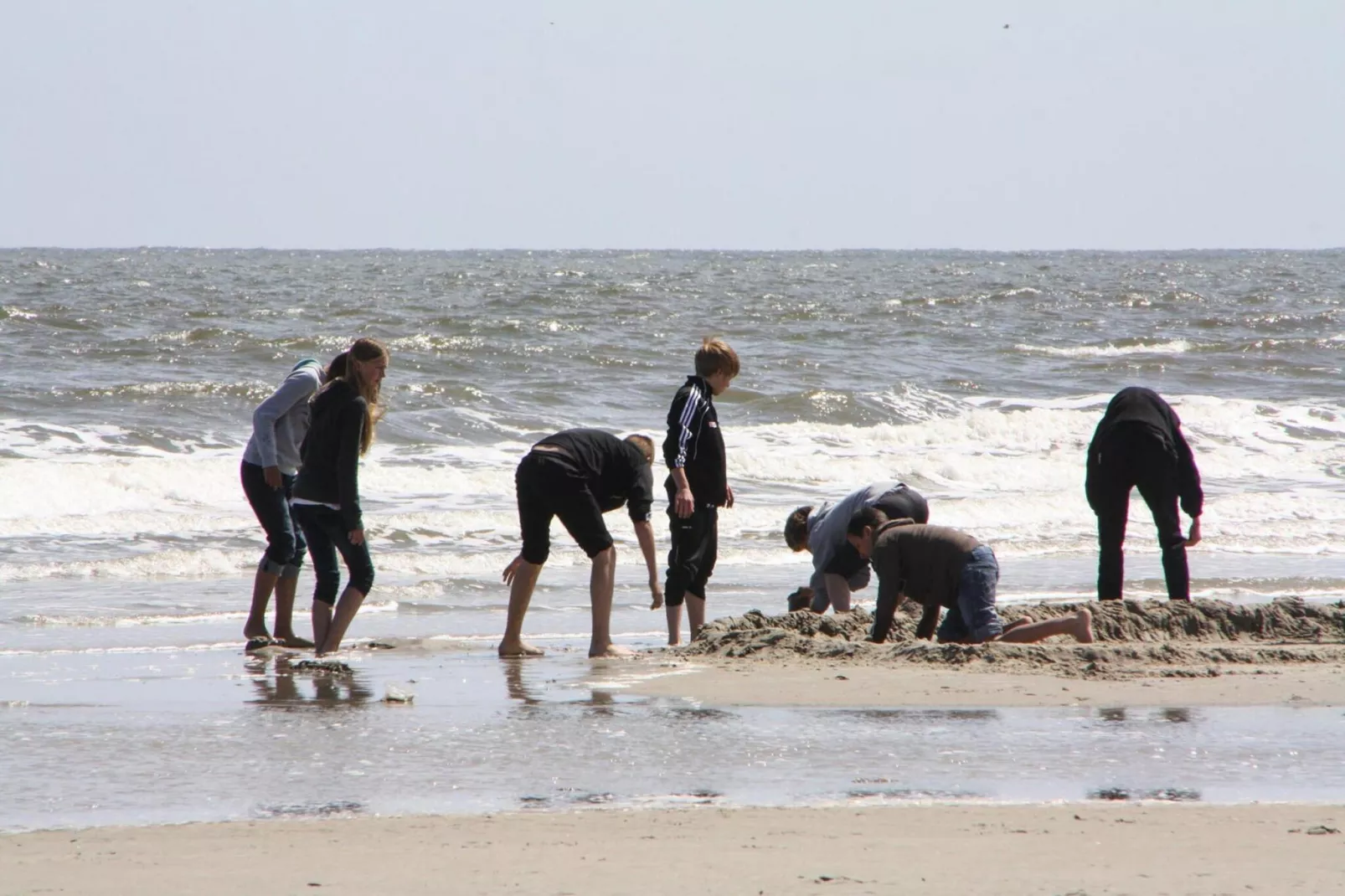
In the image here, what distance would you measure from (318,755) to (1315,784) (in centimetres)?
281

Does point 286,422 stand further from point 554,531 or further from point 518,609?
point 554,531

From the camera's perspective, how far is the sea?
4270 millimetres

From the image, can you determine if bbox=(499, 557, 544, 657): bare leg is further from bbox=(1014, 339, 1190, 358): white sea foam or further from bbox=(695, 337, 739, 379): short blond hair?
bbox=(1014, 339, 1190, 358): white sea foam

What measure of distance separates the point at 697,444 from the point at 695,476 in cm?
14

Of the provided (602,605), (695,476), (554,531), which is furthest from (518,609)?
A: (554,531)

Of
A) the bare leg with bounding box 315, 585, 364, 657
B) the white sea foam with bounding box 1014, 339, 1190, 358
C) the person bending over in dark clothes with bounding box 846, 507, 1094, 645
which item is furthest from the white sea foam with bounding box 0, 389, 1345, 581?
the white sea foam with bounding box 1014, 339, 1190, 358

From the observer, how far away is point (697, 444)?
6641 millimetres

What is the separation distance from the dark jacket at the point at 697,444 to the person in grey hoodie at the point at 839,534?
0.41 metres

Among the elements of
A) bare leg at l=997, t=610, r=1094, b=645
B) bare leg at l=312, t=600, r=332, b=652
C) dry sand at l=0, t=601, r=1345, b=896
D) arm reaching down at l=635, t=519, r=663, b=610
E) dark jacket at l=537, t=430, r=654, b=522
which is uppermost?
dark jacket at l=537, t=430, r=654, b=522

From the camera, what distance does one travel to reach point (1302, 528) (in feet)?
37.6

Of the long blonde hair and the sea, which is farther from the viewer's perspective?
the long blonde hair

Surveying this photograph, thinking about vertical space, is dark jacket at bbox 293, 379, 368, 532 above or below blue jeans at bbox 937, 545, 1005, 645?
above

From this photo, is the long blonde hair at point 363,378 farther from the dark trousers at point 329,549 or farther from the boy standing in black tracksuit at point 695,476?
the boy standing in black tracksuit at point 695,476

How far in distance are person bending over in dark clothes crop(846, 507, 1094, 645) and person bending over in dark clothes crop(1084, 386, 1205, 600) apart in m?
0.92
